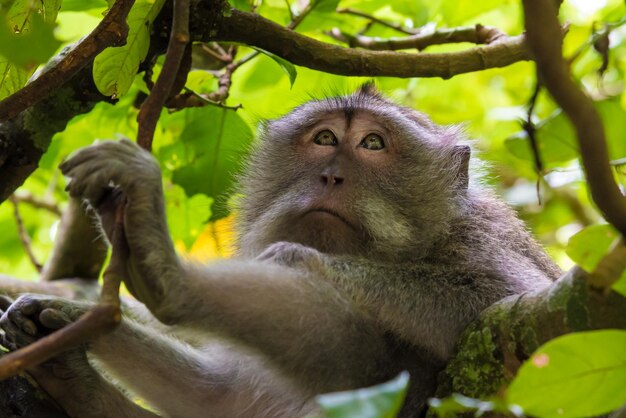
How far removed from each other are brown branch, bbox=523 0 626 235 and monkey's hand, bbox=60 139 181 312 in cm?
181

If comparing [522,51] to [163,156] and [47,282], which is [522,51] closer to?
[163,156]

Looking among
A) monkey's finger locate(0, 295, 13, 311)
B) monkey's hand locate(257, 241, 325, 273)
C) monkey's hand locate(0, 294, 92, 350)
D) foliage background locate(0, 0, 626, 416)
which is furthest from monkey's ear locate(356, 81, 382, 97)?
monkey's finger locate(0, 295, 13, 311)

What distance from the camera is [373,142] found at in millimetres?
4914

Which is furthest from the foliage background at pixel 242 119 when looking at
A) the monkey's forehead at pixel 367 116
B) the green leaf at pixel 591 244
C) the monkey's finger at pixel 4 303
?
the green leaf at pixel 591 244

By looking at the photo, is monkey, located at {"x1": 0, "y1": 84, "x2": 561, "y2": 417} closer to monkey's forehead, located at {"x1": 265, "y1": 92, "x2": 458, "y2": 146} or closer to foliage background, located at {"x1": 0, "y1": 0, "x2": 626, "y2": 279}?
monkey's forehead, located at {"x1": 265, "y1": 92, "x2": 458, "y2": 146}

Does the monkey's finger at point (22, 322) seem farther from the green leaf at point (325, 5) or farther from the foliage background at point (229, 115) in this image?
the green leaf at point (325, 5)

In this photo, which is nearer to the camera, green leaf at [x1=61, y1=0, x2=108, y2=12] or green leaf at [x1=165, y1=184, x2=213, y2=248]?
green leaf at [x1=61, y1=0, x2=108, y2=12]

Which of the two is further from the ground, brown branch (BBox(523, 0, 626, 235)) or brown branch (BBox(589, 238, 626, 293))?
brown branch (BBox(523, 0, 626, 235))

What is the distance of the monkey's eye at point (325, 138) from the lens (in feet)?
16.2

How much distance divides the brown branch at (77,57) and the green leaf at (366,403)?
6.67 ft

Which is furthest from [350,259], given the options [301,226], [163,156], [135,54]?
[163,156]

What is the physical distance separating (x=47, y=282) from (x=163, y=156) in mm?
1040

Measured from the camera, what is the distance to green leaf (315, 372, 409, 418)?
74.2 inches

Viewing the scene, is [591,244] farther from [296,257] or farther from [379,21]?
[379,21]
